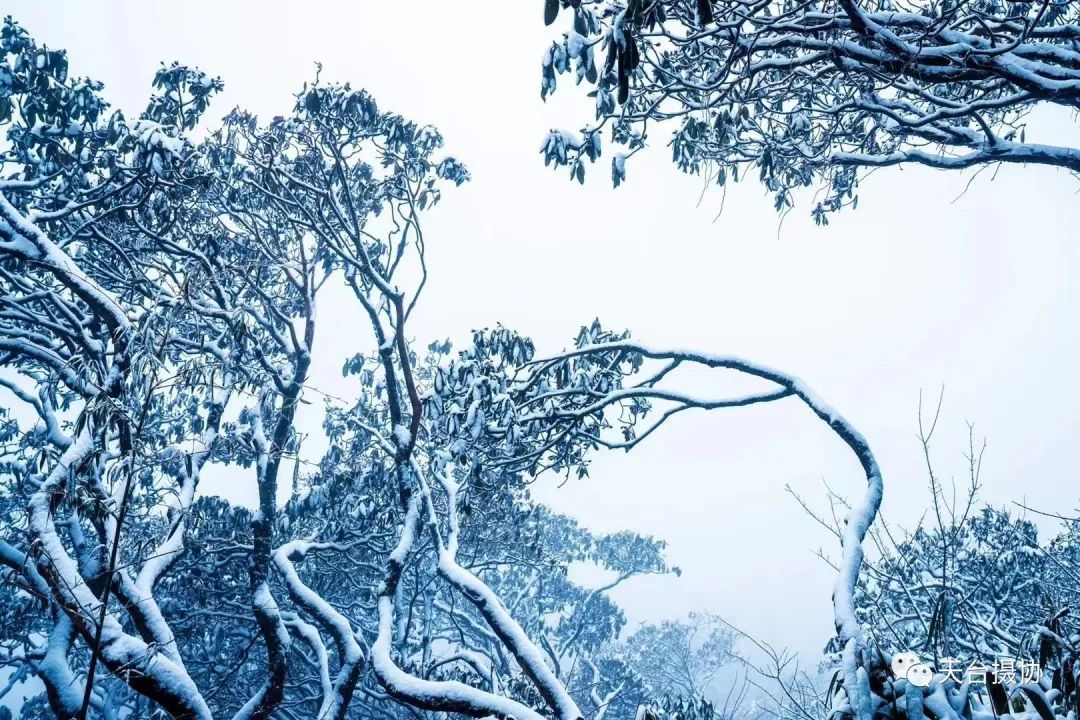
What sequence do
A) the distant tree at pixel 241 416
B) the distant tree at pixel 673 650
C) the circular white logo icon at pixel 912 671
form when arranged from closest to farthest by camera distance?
the circular white logo icon at pixel 912 671, the distant tree at pixel 241 416, the distant tree at pixel 673 650

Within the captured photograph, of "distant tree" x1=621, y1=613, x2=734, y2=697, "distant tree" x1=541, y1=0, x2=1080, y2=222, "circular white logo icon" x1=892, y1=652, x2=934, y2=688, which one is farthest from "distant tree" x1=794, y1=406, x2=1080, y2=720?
"distant tree" x1=621, y1=613, x2=734, y2=697

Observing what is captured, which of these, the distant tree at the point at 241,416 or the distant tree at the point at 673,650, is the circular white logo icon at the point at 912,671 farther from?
the distant tree at the point at 673,650

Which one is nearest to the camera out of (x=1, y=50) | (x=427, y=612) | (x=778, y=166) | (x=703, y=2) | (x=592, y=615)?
(x=703, y=2)

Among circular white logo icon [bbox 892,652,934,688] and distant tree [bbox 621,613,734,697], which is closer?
circular white logo icon [bbox 892,652,934,688]

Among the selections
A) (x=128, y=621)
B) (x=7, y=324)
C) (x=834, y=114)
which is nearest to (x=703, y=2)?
(x=834, y=114)

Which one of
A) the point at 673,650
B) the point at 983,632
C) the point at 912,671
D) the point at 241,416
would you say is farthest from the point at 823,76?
the point at 673,650

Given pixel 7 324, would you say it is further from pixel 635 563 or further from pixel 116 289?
pixel 635 563

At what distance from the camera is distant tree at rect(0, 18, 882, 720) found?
3889 millimetres

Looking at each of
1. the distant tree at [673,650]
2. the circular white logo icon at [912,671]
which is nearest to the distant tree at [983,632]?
the circular white logo icon at [912,671]

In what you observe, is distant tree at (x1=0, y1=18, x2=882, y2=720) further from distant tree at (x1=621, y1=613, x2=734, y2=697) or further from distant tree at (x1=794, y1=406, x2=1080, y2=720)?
distant tree at (x1=621, y1=613, x2=734, y2=697)

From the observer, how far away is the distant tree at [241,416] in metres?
3.89

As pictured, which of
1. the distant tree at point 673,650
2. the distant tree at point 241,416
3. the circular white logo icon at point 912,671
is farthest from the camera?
the distant tree at point 673,650

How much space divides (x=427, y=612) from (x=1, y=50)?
1108cm

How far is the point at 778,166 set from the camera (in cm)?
568
